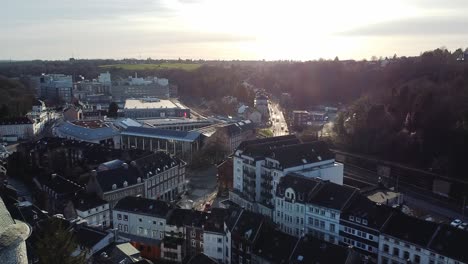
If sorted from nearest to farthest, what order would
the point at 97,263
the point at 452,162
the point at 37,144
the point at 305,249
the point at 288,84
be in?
the point at 97,263 → the point at 305,249 → the point at 452,162 → the point at 37,144 → the point at 288,84

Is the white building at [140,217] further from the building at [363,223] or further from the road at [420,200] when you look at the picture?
the road at [420,200]

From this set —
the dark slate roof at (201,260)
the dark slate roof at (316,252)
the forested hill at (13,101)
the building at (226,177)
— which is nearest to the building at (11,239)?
the dark slate roof at (201,260)

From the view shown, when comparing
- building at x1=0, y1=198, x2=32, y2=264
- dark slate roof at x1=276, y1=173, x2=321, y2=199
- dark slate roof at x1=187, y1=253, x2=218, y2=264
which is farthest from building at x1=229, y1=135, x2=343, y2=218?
building at x1=0, y1=198, x2=32, y2=264

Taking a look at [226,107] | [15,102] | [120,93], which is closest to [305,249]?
[226,107]

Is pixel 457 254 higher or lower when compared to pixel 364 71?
lower

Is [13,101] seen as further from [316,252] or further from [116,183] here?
[316,252]

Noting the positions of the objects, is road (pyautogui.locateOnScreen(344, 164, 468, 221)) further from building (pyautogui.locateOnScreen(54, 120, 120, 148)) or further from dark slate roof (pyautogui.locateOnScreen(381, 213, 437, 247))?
building (pyautogui.locateOnScreen(54, 120, 120, 148))

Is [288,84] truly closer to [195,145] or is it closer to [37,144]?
[195,145]
